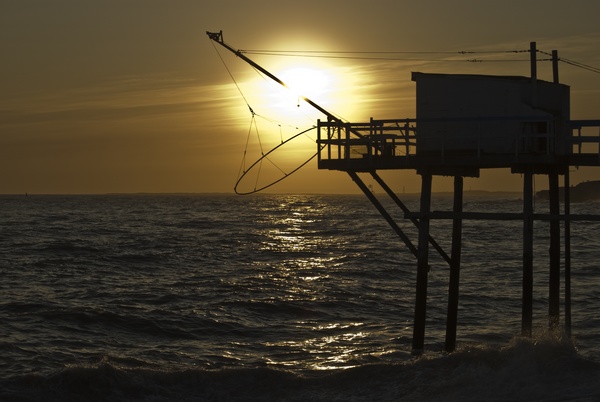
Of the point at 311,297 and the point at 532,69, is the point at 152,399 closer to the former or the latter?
the point at 532,69

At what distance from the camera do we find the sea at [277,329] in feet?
76.8

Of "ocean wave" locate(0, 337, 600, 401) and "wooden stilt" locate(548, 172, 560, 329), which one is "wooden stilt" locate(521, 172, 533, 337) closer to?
"ocean wave" locate(0, 337, 600, 401)

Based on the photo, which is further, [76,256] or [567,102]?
[76,256]

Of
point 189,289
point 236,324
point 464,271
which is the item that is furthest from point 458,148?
point 464,271

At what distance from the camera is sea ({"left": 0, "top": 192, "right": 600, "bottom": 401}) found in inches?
922

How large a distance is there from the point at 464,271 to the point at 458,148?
27.9 m

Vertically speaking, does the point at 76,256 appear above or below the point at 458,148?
below

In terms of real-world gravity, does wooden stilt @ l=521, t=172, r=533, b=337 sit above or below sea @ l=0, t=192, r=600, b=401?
above

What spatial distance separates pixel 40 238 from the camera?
80312 mm

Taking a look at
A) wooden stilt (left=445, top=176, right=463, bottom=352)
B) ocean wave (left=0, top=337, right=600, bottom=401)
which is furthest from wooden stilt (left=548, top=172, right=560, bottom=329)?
wooden stilt (left=445, top=176, right=463, bottom=352)

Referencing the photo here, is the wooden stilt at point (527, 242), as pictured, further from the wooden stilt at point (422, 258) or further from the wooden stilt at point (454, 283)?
the wooden stilt at point (422, 258)

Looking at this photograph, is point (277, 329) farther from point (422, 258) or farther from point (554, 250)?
point (554, 250)

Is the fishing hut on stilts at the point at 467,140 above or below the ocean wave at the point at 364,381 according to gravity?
above

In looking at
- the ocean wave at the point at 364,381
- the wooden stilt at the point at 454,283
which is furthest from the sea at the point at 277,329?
the wooden stilt at the point at 454,283
